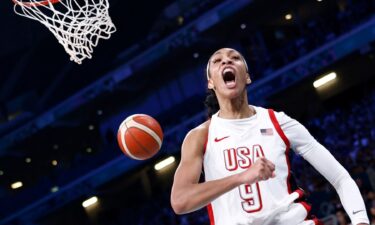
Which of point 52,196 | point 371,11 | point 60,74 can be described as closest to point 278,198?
point 371,11

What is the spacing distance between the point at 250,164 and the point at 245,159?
4 centimetres

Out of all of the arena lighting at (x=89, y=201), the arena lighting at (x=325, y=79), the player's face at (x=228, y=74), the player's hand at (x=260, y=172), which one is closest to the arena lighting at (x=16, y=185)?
the arena lighting at (x=89, y=201)

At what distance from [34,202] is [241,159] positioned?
22.3 m

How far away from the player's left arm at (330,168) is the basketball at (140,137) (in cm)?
294

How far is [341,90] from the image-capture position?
20.1 m

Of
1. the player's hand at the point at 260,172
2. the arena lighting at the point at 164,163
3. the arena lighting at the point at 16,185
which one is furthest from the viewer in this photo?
the arena lighting at the point at 16,185

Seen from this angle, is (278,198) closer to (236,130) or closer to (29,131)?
(236,130)

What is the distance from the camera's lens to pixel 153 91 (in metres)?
25.2

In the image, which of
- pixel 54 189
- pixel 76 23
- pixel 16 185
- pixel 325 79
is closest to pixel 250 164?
pixel 76 23

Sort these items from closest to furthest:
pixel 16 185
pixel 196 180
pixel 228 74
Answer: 1. pixel 196 180
2. pixel 228 74
3. pixel 16 185

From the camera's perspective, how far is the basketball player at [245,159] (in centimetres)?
293

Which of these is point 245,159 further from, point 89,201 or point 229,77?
point 89,201

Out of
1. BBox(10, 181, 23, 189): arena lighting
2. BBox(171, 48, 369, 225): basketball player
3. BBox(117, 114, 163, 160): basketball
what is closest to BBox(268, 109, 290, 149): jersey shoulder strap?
BBox(171, 48, 369, 225): basketball player

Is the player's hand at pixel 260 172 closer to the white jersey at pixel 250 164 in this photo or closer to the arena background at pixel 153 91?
the white jersey at pixel 250 164
